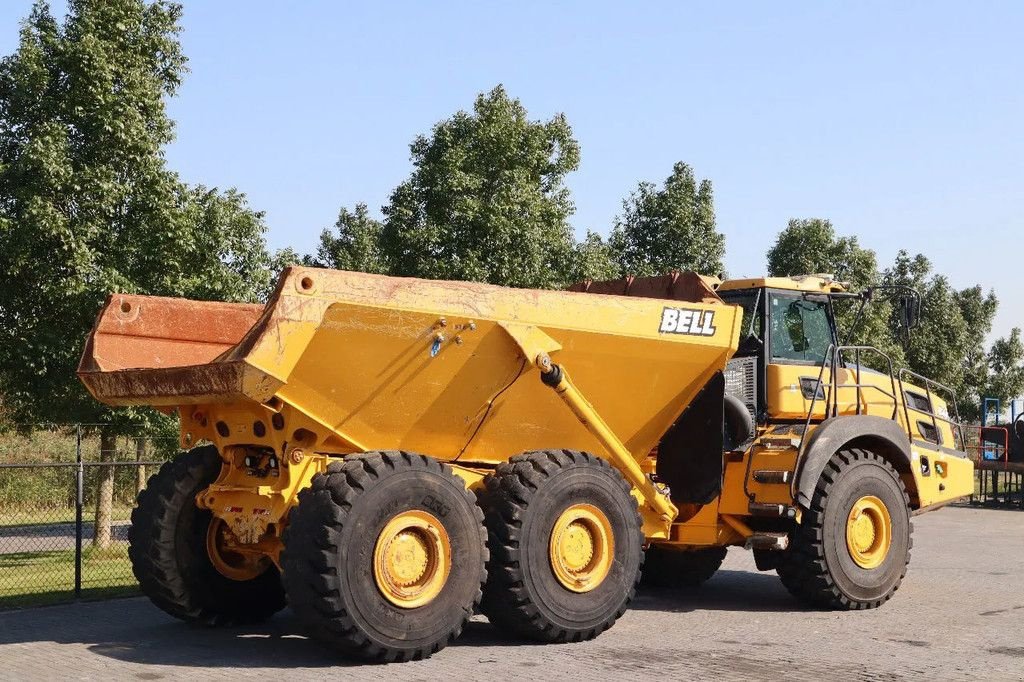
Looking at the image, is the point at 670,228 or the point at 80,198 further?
the point at 670,228

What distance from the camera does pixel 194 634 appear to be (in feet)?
30.8

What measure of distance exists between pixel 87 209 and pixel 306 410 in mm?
8988

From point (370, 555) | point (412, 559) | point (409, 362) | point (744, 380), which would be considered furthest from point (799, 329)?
point (370, 555)

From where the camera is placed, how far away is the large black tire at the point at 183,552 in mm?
9383

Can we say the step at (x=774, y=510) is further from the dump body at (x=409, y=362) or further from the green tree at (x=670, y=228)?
the green tree at (x=670, y=228)

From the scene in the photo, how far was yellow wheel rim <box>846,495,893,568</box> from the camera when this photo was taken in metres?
11.0

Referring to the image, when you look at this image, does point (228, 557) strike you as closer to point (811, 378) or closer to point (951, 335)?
point (811, 378)

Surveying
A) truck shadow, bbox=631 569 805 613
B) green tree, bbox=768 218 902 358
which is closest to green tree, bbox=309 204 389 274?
green tree, bbox=768 218 902 358

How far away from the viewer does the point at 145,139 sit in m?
16.4

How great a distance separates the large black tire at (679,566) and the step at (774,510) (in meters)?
1.85

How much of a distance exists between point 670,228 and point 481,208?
6.43 m

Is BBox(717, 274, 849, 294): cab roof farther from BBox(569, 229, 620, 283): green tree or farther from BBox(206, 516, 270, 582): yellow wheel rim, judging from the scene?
BBox(569, 229, 620, 283): green tree

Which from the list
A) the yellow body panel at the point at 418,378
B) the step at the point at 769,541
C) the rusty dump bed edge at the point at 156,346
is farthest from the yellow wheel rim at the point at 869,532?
the rusty dump bed edge at the point at 156,346

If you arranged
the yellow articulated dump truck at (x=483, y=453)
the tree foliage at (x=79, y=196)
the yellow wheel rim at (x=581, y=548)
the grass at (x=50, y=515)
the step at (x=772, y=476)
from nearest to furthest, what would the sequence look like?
the yellow articulated dump truck at (x=483, y=453) < the yellow wheel rim at (x=581, y=548) < the step at (x=772, y=476) < the tree foliage at (x=79, y=196) < the grass at (x=50, y=515)
